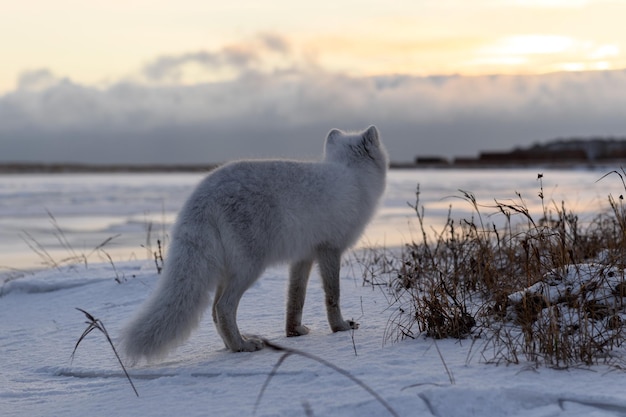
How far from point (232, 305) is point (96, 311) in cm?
180

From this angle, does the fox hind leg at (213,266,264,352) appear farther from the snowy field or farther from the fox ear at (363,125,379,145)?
the fox ear at (363,125,379,145)

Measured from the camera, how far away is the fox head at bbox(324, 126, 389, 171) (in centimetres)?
469

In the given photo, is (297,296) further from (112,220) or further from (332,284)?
(112,220)

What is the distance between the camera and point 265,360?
349 centimetres

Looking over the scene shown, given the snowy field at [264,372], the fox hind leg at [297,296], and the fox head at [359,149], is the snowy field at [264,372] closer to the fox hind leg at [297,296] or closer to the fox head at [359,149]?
the fox hind leg at [297,296]

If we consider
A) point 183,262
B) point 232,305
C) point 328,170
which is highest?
point 328,170

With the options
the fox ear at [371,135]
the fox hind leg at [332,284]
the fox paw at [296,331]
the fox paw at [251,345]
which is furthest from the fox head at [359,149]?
the fox paw at [251,345]

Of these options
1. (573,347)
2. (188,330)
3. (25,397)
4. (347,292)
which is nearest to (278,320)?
(347,292)

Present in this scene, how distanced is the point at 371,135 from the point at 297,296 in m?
1.33

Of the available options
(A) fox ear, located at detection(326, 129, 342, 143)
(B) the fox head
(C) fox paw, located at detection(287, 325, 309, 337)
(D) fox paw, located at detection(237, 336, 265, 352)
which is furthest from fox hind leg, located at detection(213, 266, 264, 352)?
(A) fox ear, located at detection(326, 129, 342, 143)

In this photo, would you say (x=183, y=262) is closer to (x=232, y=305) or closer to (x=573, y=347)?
(x=232, y=305)

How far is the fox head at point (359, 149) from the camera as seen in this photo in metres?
4.69

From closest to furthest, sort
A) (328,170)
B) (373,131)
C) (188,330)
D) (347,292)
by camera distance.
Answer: (188,330), (328,170), (373,131), (347,292)

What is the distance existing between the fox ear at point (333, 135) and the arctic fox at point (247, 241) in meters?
0.38
